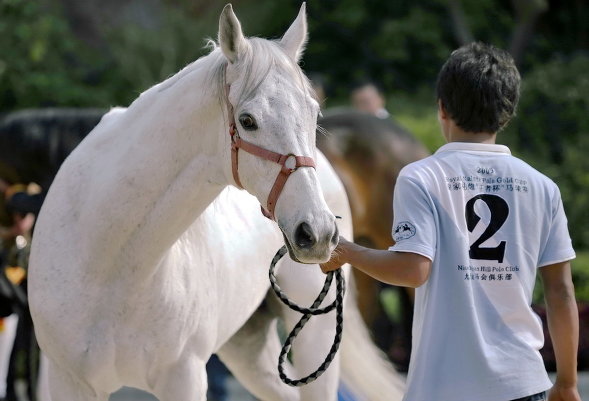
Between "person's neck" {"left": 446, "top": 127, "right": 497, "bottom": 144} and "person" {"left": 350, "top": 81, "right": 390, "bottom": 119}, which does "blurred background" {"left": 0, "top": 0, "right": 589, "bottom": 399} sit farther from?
"person's neck" {"left": 446, "top": 127, "right": 497, "bottom": 144}

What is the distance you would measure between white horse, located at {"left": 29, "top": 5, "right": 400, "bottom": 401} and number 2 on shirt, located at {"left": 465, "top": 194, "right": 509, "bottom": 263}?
54cm

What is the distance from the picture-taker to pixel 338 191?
476 cm

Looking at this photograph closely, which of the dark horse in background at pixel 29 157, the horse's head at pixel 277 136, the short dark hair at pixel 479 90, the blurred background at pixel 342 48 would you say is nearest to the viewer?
the short dark hair at pixel 479 90

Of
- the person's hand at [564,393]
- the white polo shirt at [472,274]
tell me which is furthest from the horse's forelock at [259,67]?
the person's hand at [564,393]

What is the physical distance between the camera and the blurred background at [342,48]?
41.9 feet

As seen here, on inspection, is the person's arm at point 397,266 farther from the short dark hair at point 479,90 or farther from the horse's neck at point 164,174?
the horse's neck at point 164,174

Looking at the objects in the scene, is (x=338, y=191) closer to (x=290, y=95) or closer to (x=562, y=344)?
(x=290, y=95)

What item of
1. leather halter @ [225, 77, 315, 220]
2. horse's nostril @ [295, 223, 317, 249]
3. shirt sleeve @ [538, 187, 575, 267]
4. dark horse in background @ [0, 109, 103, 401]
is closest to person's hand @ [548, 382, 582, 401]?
shirt sleeve @ [538, 187, 575, 267]

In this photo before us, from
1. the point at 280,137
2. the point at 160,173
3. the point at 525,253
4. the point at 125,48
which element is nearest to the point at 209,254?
the point at 160,173

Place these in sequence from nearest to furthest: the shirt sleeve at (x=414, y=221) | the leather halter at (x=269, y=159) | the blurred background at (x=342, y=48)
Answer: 1. the shirt sleeve at (x=414, y=221)
2. the leather halter at (x=269, y=159)
3. the blurred background at (x=342, y=48)

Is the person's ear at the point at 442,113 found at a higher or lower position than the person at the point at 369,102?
lower

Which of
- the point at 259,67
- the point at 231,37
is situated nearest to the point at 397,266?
the point at 259,67

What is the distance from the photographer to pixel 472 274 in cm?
273

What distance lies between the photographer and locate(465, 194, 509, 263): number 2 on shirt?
108 inches
